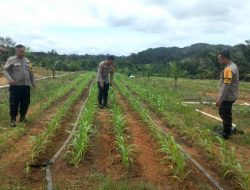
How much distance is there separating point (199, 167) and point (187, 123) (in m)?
4.21

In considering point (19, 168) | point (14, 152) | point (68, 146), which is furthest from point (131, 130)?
point (19, 168)

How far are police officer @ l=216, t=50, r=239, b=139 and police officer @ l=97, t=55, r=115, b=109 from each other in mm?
4956

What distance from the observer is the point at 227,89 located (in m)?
8.56

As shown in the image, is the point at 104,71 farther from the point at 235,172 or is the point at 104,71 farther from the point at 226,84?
the point at 235,172

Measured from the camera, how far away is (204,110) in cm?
1435

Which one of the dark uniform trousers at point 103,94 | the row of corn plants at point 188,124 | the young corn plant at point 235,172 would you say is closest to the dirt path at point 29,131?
the dark uniform trousers at point 103,94

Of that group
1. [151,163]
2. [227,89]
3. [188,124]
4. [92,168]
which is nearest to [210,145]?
[151,163]

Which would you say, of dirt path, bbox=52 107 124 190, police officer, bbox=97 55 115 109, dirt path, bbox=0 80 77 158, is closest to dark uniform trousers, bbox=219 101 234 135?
dirt path, bbox=52 107 124 190

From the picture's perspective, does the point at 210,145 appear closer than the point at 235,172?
No

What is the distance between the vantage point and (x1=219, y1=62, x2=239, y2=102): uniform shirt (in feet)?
27.9

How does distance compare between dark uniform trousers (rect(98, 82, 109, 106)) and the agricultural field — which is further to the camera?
dark uniform trousers (rect(98, 82, 109, 106))

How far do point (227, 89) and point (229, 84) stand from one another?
10 cm

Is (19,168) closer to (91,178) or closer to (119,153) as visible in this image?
(91,178)

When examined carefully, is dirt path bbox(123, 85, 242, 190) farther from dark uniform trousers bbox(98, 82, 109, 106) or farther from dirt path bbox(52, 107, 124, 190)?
dark uniform trousers bbox(98, 82, 109, 106)
